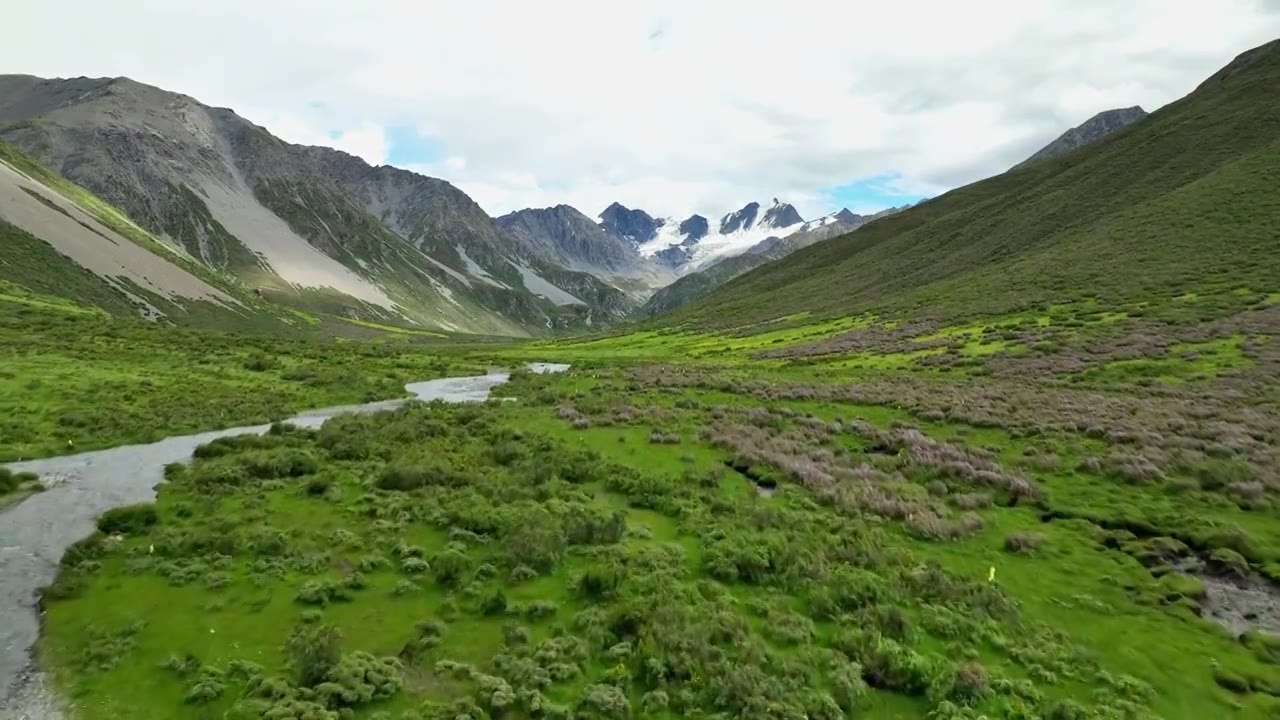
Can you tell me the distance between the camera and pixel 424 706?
12.8 m

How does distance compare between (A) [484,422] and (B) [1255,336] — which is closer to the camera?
(A) [484,422]

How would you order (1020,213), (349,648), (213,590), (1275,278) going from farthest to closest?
1. (1020,213)
2. (1275,278)
3. (213,590)
4. (349,648)

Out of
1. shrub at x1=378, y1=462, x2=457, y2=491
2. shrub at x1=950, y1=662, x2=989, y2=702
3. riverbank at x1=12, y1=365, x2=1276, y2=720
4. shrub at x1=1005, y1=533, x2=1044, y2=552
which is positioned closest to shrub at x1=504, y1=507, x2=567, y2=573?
riverbank at x1=12, y1=365, x2=1276, y2=720

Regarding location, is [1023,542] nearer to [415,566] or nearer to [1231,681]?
[1231,681]

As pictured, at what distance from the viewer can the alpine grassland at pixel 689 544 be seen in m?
13.9

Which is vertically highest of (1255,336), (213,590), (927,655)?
(1255,336)

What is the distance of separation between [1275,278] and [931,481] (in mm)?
70789

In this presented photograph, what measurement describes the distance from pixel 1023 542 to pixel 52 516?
32899mm

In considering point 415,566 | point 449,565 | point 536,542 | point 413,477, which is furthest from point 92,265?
point 536,542

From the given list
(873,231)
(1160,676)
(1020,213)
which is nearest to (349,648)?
(1160,676)

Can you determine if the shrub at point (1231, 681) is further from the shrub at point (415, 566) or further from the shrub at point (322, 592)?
the shrub at point (322, 592)

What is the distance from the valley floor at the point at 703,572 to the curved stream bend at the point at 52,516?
23.9 inches

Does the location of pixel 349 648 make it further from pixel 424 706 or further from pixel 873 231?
pixel 873 231

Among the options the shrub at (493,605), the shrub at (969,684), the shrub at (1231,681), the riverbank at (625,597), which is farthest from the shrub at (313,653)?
the shrub at (1231,681)
